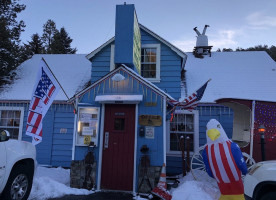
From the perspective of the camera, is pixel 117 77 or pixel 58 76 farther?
pixel 58 76

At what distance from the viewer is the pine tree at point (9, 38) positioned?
37.4ft

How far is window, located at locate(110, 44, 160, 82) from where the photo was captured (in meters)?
9.65

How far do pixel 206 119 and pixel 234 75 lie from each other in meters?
2.91

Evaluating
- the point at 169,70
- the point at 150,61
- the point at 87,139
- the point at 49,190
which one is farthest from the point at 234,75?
the point at 49,190

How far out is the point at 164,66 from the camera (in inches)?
380

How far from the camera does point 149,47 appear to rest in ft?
32.4

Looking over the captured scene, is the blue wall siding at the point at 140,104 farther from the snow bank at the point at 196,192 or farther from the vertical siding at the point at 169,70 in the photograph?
the vertical siding at the point at 169,70

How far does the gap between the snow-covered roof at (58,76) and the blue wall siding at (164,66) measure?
3.88 ft

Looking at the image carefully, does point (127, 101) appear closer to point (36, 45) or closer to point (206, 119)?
point (206, 119)

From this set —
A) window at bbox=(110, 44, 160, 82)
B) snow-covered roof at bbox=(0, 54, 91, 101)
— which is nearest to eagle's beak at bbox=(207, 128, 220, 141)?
window at bbox=(110, 44, 160, 82)

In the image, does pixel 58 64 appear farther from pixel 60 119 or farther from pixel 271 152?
pixel 271 152

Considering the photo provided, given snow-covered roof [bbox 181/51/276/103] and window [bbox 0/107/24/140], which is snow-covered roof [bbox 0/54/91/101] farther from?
snow-covered roof [bbox 181/51/276/103]

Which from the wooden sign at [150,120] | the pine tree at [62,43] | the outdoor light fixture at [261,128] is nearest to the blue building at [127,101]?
the wooden sign at [150,120]

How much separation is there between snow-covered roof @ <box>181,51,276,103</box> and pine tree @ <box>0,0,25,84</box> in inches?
360
